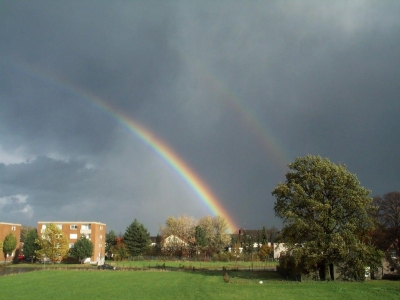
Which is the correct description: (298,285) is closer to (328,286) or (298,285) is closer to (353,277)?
(328,286)

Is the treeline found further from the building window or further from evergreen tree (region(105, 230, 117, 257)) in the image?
the building window

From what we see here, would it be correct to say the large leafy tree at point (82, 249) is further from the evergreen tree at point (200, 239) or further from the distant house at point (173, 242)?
the evergreen tree at point (200, 239)

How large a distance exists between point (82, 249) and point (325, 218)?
5961 cm

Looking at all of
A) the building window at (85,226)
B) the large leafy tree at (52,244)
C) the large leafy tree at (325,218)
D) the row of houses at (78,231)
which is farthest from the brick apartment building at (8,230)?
the large leafy tree at (325,218)

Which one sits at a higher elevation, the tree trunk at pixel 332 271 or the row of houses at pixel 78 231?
the row of houses at pixel 78 231

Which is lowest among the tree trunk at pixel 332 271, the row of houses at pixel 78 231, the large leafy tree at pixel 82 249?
the tree trunk at pixel 332 271

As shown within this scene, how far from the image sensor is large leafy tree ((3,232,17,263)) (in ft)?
284

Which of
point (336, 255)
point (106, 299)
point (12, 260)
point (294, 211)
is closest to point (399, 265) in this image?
point (336, 255)

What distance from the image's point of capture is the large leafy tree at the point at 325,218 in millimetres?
41500

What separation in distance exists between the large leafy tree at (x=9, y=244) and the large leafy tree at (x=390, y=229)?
76.2m

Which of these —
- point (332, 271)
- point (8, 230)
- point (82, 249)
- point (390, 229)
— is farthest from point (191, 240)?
point (332, 271)

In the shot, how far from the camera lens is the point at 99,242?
98812 mm

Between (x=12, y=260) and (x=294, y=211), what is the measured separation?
75485 mm

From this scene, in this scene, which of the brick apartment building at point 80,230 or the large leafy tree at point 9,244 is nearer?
the large leafy tree at point 9,244
